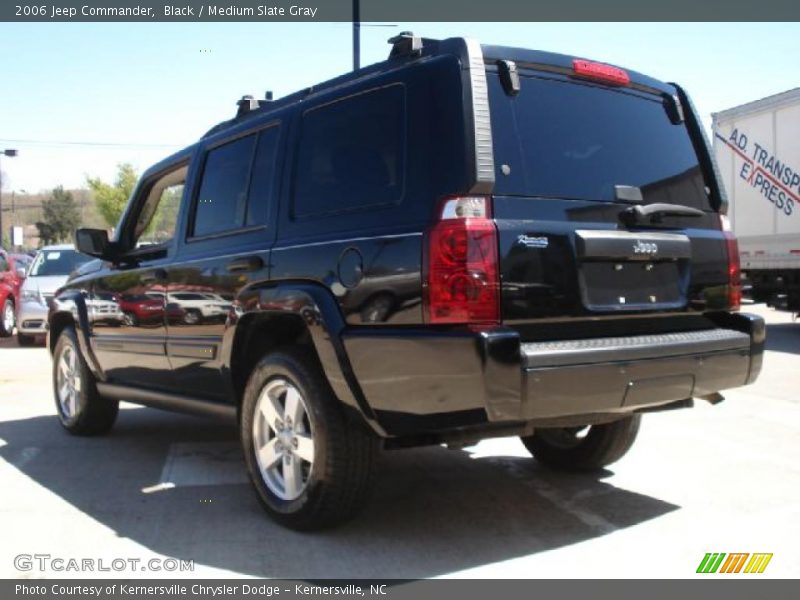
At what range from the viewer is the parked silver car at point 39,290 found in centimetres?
1349

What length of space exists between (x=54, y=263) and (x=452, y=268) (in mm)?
12751

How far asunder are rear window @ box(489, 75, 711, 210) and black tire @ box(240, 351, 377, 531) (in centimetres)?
121

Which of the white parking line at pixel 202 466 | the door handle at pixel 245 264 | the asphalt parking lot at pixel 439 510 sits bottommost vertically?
the white parking line at pixel 202 466

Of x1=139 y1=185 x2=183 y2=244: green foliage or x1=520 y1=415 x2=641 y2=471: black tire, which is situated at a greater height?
x1=139 y1=185 x2=183 y2=244: green foliage

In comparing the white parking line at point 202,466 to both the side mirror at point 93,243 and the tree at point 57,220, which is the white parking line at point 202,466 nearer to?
the side mirror at point 93,243

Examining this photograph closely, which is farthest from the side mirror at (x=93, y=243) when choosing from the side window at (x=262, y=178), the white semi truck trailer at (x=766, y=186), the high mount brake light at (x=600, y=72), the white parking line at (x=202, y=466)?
the white semi truck trailer at (x=766, y=186)

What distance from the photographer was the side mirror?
5680mm

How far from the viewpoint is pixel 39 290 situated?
13492mm

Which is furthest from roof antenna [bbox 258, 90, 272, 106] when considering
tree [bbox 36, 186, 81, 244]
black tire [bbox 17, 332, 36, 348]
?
tree [bbox 36, 186, 81, 244]

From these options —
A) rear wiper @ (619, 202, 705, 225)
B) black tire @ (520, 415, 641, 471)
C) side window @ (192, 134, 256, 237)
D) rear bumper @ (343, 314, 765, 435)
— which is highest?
side window @ (192, 134, 256, 237)

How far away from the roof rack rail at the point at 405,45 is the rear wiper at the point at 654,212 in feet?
3.80

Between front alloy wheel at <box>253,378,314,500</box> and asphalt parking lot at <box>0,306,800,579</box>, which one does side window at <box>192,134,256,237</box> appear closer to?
front alloy wheel at <box>253,378,314,500</box>
